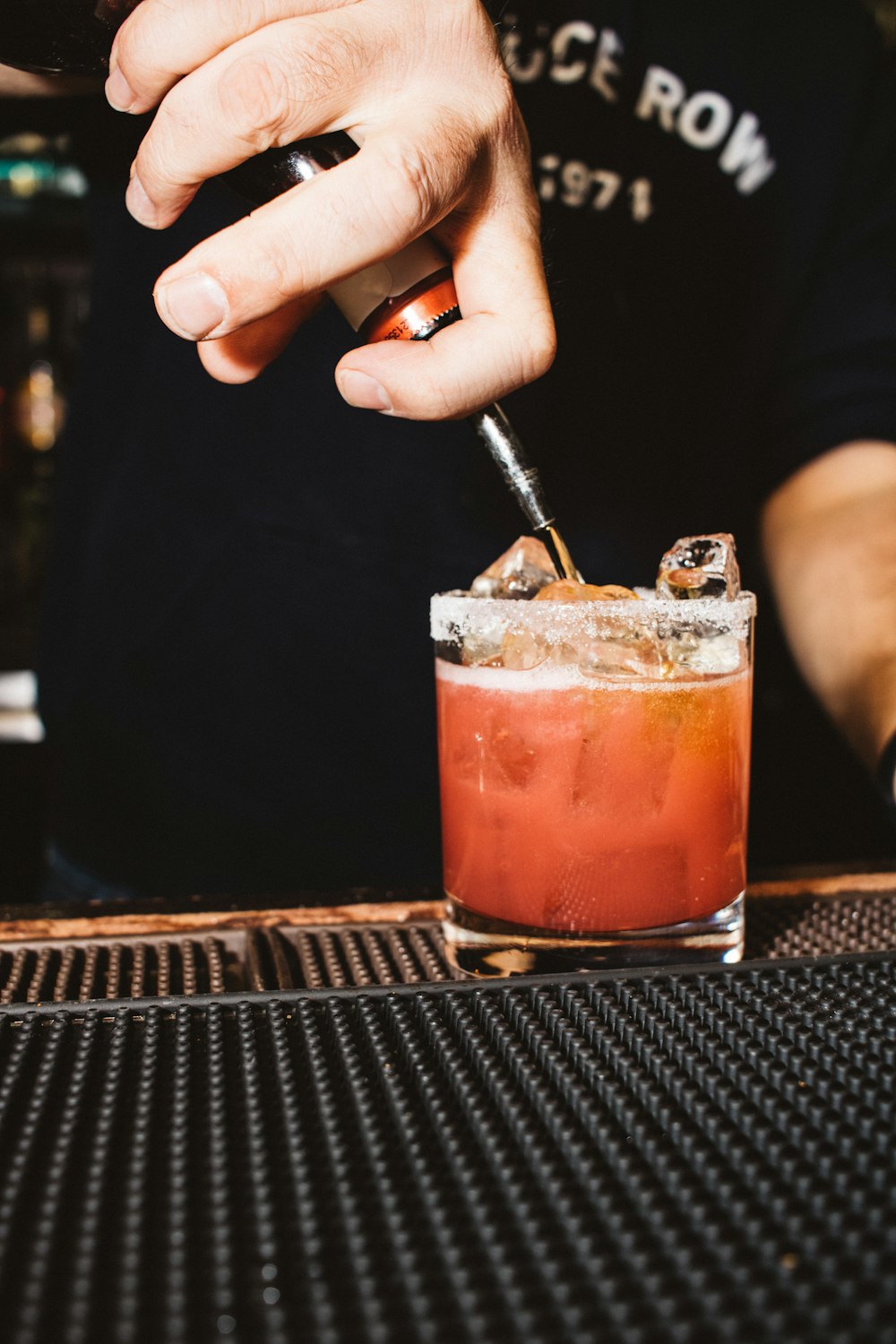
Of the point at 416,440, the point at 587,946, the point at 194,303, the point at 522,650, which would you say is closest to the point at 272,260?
the point at 194,303

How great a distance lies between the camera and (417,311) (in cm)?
71

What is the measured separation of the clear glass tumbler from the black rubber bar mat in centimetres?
8

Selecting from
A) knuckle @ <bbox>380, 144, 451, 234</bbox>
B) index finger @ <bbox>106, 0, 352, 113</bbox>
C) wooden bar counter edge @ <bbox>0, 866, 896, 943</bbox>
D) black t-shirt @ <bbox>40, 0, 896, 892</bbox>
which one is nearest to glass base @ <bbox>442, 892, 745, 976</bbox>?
wooden bar counter edge @ <bbox>0, 866, 896, 943</bbox>

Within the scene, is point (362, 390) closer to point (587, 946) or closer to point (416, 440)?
point (587, 946)

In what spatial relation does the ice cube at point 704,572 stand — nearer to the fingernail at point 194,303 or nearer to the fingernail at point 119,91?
the fingernail at point 194,303

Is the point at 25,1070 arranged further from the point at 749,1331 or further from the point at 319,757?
the point at 319,757

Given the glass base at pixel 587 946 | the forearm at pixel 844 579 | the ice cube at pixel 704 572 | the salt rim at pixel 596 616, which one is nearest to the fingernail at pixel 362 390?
the salt rim at pixel 596 616

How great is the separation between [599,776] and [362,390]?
0.30m

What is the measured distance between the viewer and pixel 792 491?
60.1 inches

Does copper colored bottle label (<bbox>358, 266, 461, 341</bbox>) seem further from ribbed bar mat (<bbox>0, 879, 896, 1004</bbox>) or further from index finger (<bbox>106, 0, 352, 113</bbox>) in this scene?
ribbed bar mat (<bbox>0, 879, 896, 1004</bbox>)

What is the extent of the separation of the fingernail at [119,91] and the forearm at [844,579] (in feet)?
2.68

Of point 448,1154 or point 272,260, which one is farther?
point 272,260

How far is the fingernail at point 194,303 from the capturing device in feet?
2.09

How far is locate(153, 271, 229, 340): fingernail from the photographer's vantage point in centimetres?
64
